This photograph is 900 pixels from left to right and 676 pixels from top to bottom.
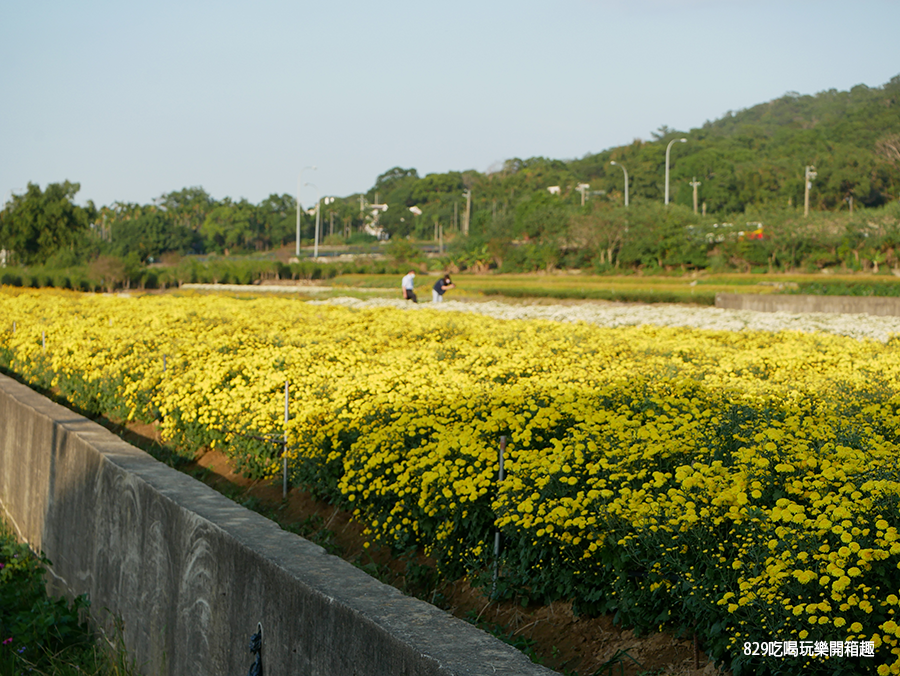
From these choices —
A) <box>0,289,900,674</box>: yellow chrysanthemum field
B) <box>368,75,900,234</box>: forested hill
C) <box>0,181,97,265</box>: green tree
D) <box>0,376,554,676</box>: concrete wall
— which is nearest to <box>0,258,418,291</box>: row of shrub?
<box>0,181,97,265</box>: green tree

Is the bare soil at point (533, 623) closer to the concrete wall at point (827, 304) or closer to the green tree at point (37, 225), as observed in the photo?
the concrete wall at point (827, 304)

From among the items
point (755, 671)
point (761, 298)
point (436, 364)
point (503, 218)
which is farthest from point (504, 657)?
point (503, 218)

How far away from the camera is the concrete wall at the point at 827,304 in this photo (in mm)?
22609

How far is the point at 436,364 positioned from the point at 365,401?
1.93 meters

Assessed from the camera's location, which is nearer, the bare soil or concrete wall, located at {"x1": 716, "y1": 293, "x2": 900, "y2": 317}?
the bare soil

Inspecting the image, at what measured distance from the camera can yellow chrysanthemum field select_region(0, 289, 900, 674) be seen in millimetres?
3348

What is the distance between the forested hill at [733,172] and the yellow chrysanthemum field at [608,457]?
5880cm

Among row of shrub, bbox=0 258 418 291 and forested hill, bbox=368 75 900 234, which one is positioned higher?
forested hill, bbox=368 75 900 234

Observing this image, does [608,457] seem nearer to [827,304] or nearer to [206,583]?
[206,583]

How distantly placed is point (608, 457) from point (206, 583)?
6.75ft

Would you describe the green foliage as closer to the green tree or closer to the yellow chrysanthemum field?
the yellow chrysanthemum field

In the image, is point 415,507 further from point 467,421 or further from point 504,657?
point 504,657

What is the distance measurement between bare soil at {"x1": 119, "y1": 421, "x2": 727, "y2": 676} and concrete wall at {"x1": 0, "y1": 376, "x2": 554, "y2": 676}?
2.96 ft

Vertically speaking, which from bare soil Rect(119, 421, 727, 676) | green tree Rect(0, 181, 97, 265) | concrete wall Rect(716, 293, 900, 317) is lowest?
bare soil Rect(119, 421, 727, 676)
